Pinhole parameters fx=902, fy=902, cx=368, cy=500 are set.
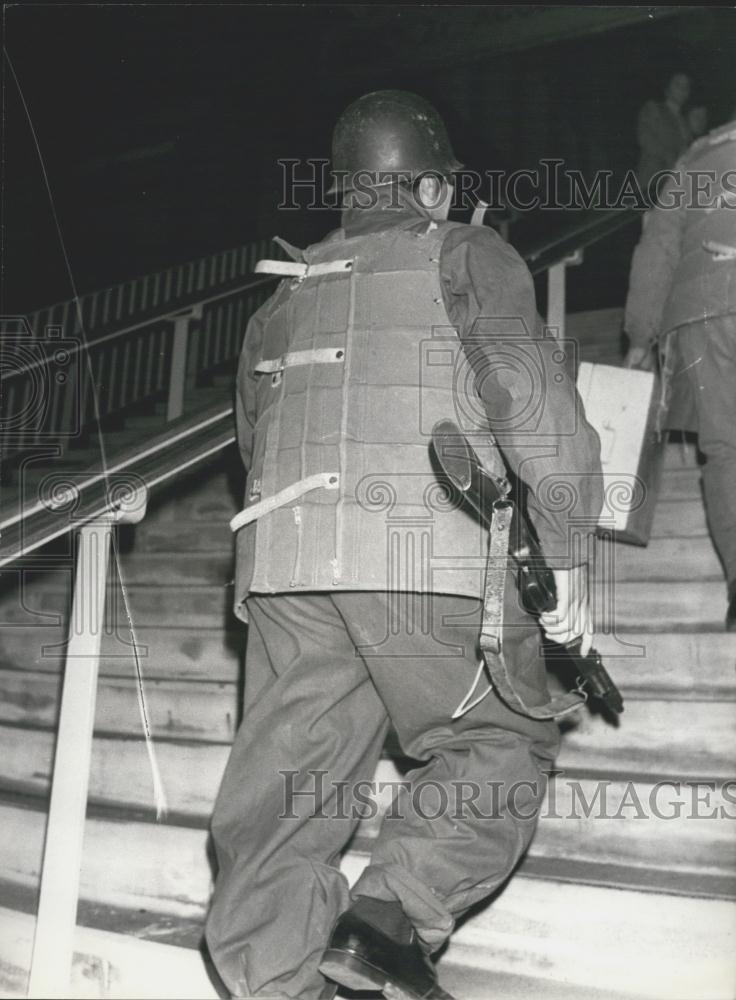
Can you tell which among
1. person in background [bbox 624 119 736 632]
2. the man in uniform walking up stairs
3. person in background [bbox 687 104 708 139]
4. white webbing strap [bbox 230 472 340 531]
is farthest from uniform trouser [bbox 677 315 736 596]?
person in background [bbox 687 104 708 139]

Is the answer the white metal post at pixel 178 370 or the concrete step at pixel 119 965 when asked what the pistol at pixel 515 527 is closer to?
the concrete step at pixel 119 965

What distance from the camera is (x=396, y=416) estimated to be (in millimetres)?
1657

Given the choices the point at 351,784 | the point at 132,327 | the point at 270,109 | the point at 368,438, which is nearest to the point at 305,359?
the point at 368,438

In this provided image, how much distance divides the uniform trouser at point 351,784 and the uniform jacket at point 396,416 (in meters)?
0.08

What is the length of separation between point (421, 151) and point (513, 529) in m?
0.82

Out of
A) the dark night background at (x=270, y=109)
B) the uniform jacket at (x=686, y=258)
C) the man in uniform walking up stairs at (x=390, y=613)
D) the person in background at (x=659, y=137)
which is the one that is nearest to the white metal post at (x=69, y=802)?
the man in uniform walking up stairs at (x=390, y=613)

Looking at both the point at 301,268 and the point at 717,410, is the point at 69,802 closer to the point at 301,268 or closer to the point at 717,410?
the point at 301,268

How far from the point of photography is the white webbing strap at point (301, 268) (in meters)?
1.80

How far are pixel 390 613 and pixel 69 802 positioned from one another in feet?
2.28

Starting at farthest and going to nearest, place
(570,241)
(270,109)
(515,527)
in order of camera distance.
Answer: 1. (270,109)
2. (570,241)
3. (515,527)

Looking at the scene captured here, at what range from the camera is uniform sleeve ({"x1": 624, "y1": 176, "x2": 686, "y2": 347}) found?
9.91 feet

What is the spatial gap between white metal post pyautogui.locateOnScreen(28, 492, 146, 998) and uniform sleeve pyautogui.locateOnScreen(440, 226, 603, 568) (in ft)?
2.64

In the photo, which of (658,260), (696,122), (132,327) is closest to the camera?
(658,260)

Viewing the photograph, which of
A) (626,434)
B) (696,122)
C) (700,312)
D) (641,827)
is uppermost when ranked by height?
(696,122)
